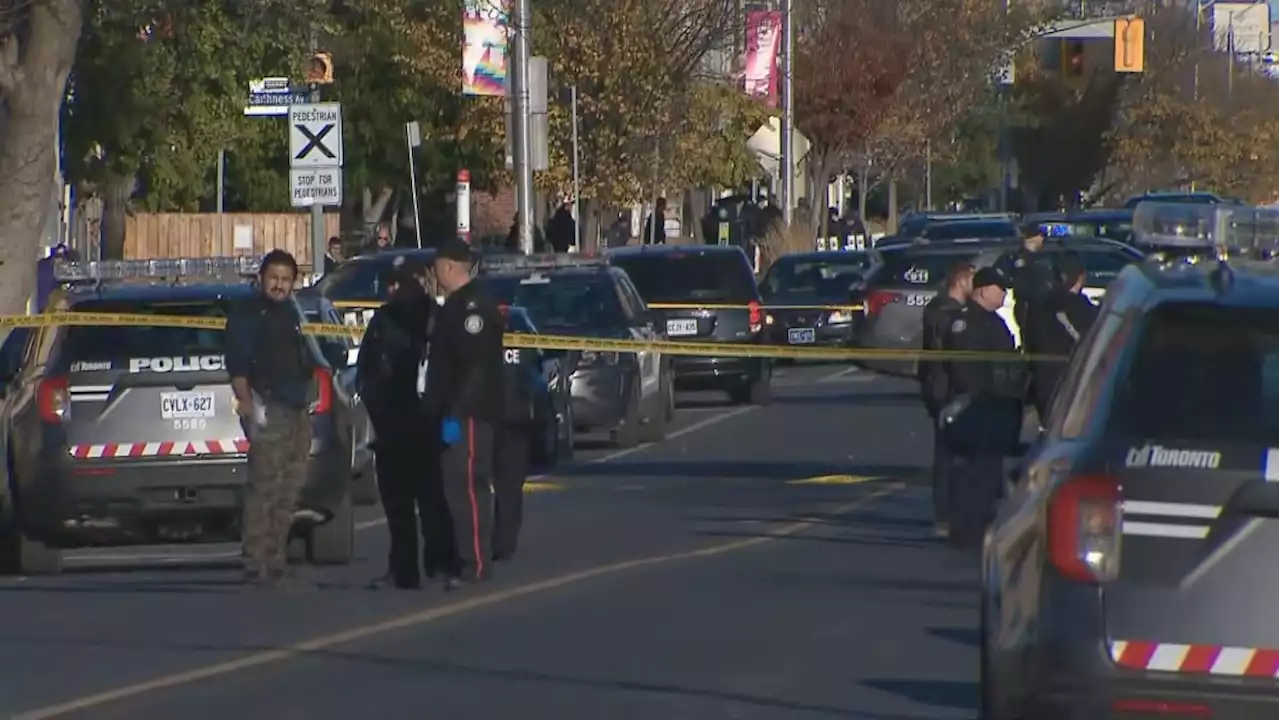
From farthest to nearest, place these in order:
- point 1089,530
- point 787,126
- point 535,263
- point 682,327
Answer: point 787,126 → point 682,327 → point 535,263 → point 1089,530

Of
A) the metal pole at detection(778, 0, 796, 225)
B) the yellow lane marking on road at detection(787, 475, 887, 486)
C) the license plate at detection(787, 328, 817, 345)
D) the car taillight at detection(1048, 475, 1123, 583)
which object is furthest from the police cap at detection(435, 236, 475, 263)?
the metal pole at detection(778, 0, 796, 225)

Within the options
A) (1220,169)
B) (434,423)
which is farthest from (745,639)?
A: (1220,169)

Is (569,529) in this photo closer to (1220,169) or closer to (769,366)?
(769,366)

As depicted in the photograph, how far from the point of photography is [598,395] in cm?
2480

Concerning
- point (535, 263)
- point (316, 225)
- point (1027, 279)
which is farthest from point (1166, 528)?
point (316, 225)

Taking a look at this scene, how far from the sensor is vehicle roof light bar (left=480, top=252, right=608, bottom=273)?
26312 millimetres

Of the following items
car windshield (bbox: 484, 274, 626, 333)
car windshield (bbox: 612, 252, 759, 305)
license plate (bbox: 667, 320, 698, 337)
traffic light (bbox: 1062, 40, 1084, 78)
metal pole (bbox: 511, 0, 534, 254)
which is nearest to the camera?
car windshield (bbox: 484, 274, 626, 333)

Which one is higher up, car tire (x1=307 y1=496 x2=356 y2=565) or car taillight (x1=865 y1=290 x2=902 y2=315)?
car taillight (x1=865 y1=290 x2=902 y2=315)

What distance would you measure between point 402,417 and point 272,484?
2.96ft

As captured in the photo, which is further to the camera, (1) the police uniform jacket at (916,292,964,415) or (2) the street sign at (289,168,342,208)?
(2) the street sign at (289,168,342,208)

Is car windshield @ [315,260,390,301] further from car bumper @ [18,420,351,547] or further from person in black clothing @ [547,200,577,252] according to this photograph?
person in black clothing @ [547,200,577,252]

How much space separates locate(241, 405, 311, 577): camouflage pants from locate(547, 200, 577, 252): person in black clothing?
1079 inches

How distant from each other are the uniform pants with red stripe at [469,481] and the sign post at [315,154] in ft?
47.0

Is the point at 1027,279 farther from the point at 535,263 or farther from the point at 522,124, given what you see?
the point at 522,124
